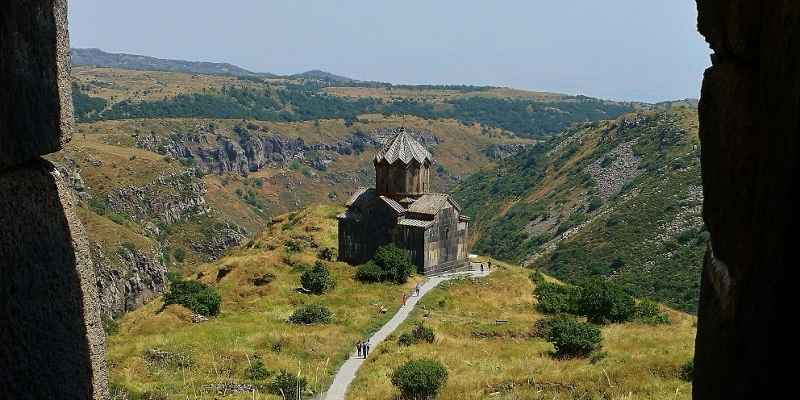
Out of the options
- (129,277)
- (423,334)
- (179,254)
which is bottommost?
(179,254)

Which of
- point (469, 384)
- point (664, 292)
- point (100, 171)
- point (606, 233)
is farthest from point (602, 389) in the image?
point (100, 171)

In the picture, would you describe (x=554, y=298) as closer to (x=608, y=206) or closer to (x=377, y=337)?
(x=377, y=337)

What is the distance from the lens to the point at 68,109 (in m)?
4.06

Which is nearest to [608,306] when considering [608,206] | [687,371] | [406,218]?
[687,371]

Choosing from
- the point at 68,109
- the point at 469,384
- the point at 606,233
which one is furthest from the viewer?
the point at 606,233

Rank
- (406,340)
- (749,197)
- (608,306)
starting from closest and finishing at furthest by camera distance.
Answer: (749,197), (406,340), (608,306)

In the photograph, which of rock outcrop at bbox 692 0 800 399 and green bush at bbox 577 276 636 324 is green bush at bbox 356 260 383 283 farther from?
rock outcrop at bbox 692 0 800 399

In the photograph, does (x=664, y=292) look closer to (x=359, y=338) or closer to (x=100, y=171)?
(x=359, y=338)

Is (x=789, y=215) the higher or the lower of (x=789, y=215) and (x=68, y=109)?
the lower

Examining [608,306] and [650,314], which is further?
[650,314]

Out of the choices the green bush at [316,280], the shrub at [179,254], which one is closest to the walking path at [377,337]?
the green bush at [316,280]

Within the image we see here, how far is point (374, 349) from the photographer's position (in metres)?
22.2

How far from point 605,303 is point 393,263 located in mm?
11042

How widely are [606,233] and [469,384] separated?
47.8 metres
